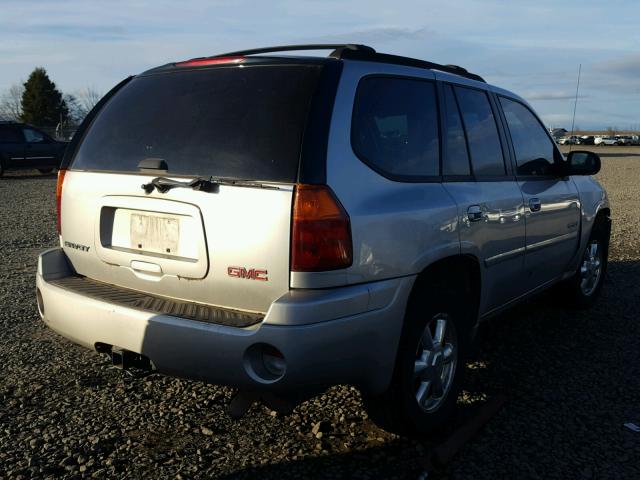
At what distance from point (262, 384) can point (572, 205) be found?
329 cm

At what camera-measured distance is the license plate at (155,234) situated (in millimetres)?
2990

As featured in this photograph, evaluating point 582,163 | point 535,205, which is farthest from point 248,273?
point 582,163

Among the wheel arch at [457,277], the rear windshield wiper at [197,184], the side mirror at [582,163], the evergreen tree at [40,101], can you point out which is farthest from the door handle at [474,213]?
the evergreen tree at [40,101]

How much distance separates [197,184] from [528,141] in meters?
2.74

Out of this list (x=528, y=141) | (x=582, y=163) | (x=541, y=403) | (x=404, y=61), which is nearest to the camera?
(x=404, y=61)

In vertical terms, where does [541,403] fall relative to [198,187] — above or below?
below

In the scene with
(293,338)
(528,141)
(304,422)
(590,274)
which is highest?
(528,141)

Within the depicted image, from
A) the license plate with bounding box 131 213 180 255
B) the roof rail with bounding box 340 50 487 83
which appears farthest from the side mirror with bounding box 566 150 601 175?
the license plate with bounding box 131 213 180 255

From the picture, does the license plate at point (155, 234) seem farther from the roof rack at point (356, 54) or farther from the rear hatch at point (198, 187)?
the roof rack at point (356, 54)

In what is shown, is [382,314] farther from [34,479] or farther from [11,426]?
[11,426]

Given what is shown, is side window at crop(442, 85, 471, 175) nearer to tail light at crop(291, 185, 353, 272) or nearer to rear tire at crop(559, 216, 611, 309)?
tail light at crop(291, 185, 353, 272)

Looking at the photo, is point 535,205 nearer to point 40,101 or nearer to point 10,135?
point 10,135

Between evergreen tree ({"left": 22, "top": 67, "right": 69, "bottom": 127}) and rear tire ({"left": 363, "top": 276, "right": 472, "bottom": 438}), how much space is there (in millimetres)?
47769

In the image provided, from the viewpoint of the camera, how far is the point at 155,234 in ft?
10.0
